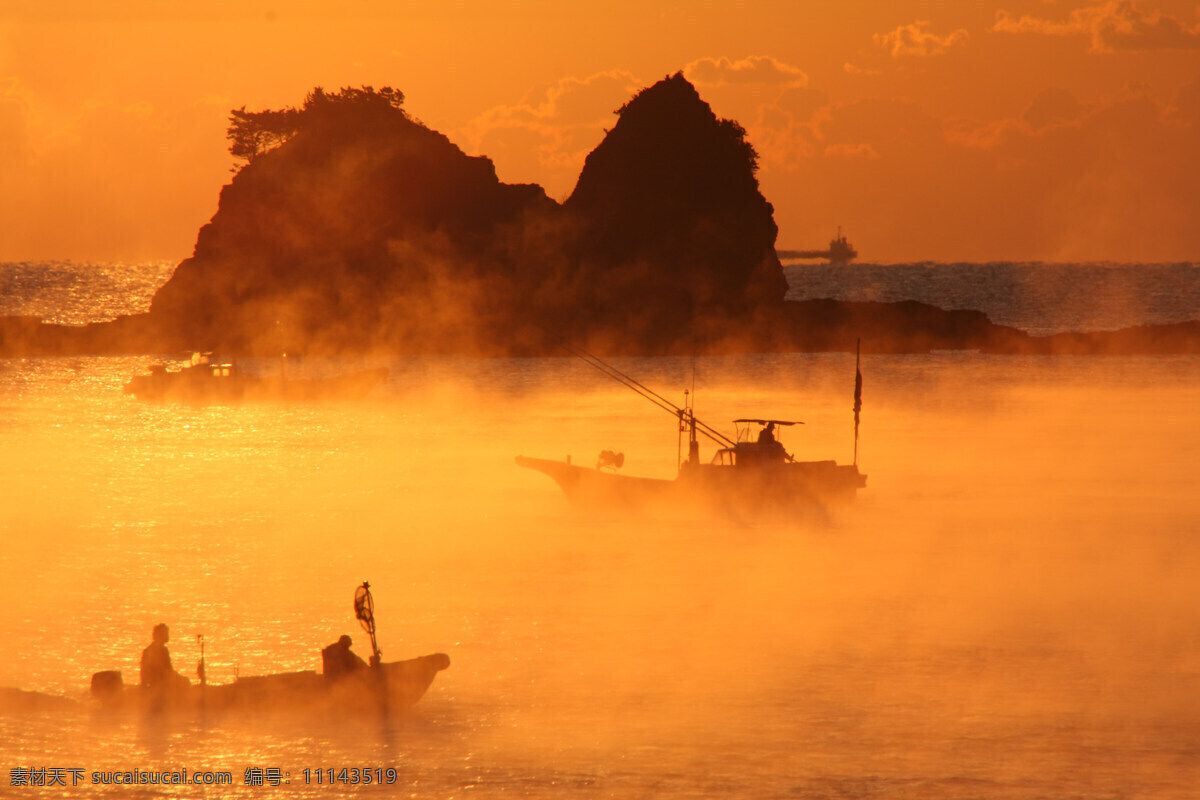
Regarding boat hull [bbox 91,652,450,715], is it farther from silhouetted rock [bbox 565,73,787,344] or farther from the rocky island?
silhouetted rock [bbox 565,73,787,344]

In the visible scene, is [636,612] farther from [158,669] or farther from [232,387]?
[232,387]

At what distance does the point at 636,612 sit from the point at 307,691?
9630 mm

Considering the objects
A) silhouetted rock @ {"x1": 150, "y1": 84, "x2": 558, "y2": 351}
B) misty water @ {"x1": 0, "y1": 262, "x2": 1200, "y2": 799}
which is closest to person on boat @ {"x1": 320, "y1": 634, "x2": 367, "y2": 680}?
misty water @ {"x1": 0, "y1": 262, "x2": 1200, "y2": 799}

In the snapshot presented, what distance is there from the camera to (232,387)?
9425 cm

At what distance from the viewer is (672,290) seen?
14475 centimetres

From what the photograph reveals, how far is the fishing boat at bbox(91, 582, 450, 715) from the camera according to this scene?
23.1 metres

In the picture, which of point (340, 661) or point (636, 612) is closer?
point (340, 661)

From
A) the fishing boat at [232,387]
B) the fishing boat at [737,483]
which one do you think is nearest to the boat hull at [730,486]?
the fishing boat at [737,483]

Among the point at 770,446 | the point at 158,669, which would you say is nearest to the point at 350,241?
the point at 770,446

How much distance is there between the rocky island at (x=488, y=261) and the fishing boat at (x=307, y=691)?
11590 cm

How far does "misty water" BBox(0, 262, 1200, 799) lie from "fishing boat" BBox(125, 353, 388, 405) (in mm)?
24570

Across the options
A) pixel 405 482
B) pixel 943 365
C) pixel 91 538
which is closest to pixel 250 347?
pixel 943 365

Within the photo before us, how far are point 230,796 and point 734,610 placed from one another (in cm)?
1368

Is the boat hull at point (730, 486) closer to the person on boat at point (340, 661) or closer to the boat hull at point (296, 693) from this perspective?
the boat hull at point (296, 693)
